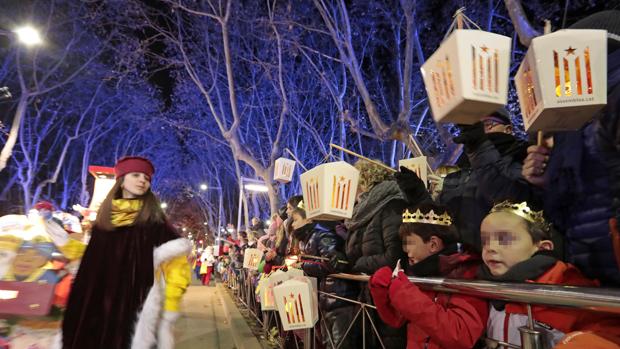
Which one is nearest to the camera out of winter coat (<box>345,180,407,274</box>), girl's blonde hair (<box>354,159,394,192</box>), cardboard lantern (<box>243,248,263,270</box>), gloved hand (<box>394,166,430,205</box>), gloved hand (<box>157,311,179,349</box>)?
gloved hand (<box>157,311,179,349</box>)

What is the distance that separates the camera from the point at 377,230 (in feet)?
11.3

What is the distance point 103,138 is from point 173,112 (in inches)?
353

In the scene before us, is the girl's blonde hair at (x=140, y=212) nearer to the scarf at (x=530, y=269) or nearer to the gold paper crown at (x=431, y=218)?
the gold paper crown at (x=431, y=218)

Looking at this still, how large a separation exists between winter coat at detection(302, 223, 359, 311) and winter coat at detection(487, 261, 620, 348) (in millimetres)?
1881

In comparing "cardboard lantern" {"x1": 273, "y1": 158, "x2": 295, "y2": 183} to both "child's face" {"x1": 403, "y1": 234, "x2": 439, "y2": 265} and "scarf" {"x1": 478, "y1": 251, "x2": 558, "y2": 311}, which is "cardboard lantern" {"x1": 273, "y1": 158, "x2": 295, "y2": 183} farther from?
"scarf" {"x1": 478, "y1": 251, "x2": 558, "y2": 311}

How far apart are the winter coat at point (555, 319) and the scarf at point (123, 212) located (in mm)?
2696

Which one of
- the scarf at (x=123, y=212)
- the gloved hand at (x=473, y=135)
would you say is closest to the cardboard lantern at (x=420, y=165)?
the gloved hand at (x=473, y=135)

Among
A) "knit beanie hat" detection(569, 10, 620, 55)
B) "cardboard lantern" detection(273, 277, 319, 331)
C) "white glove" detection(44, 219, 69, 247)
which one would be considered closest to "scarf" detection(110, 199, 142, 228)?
"white glove" detection(44, 219, 69, 247)

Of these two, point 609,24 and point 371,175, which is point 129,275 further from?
point 609,24

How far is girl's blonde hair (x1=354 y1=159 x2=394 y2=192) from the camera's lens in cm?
391

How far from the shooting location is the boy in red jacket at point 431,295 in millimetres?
1943

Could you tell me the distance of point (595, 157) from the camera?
1801 millimetres

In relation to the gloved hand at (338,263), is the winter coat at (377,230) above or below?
above

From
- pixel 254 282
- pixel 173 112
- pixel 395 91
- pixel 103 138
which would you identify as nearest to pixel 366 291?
Answer: pixel 254 282
